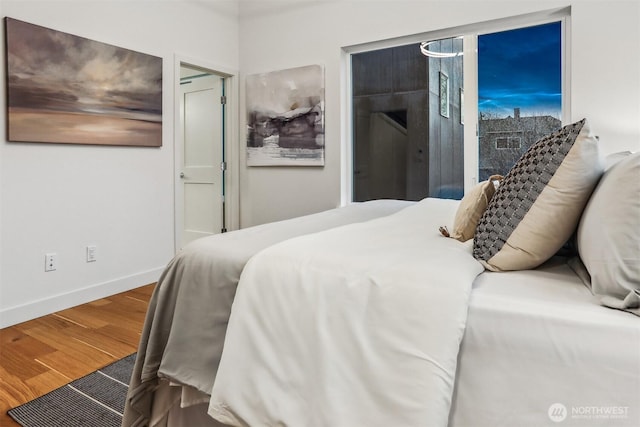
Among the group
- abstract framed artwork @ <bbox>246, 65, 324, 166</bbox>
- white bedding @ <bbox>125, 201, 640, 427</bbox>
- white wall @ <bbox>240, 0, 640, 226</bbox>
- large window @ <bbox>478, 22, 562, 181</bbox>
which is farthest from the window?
white bedding @ <bbox>125, 201, 640, 427</bbox>

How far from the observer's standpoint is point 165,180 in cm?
370

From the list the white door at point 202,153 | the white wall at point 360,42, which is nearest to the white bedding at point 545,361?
the white wall at point 360,42

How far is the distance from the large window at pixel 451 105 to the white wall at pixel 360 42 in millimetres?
129

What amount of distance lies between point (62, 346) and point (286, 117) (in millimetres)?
2723

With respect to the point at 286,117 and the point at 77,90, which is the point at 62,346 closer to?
the point at 77,90

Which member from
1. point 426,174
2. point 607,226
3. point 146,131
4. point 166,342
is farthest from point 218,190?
point 607,226

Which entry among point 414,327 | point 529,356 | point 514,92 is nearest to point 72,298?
point 414,327

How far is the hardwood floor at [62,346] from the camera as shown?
1.90 meters

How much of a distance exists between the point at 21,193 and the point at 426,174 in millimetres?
3114

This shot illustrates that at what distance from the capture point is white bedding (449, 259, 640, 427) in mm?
783

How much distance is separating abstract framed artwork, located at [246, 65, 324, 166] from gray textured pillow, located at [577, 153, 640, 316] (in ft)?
10.4

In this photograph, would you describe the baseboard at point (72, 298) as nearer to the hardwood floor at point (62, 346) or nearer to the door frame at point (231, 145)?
the hardwood floor at point (62, 346)

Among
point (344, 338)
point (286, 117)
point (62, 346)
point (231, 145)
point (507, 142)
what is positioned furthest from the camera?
point (231, 145)

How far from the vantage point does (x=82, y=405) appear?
1.73 metres
